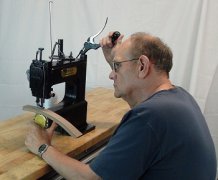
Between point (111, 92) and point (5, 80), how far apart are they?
42.4 inches

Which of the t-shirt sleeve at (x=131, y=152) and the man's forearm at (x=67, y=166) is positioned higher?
the t-shirt sleeve at (x=131, y=152)

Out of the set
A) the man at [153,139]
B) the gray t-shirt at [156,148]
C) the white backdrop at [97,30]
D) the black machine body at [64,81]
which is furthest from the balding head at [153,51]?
the white backdrop at [97,30]

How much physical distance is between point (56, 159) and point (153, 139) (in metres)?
0.42

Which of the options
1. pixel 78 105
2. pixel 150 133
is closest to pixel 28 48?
pixel 78 105

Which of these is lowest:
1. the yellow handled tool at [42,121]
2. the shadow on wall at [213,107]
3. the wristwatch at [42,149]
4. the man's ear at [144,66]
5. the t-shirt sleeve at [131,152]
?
the shadow on wall at [213,107]

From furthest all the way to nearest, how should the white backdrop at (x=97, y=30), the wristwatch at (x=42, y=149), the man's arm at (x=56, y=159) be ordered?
the white backdrop at (x=97, y=30) → the wristwatch at (x=42, y=149) → the man's arm at (x=56, y=159)

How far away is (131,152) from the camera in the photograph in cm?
108

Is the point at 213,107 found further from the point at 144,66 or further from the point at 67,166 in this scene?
the point at 67,166

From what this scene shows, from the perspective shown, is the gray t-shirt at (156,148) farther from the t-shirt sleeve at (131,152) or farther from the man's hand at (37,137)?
the man's hand at (37,137)

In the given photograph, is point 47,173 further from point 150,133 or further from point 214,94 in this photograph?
point 214,94

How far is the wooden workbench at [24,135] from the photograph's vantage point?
124 centimetres

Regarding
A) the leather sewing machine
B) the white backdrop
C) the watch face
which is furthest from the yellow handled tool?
the white backdrop

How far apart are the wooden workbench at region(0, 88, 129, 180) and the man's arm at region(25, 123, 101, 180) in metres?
0.03

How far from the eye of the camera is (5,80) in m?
2.98
